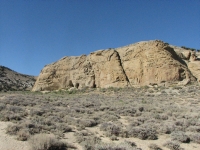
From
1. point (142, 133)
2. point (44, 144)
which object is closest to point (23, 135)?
point (44, 144)

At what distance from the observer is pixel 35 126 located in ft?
29.1

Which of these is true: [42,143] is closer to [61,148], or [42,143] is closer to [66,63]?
[61,148]

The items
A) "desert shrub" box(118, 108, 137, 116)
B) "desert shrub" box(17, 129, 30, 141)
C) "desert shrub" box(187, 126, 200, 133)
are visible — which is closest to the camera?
"desert shrub" box(17, 129, 30, 141)

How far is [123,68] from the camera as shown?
3878cm

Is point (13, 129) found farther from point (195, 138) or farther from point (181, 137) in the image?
point (195, 138)

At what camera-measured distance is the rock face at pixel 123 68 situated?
111 ft

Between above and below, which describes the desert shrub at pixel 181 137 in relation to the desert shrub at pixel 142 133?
below

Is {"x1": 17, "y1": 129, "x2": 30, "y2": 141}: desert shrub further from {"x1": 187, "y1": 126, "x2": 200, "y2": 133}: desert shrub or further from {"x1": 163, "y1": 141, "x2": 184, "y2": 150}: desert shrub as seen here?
{"x1": 187, "y1": 126, "x2": 200, "y2": 133}: desert shrub

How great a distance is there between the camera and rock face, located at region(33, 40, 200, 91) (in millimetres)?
33875

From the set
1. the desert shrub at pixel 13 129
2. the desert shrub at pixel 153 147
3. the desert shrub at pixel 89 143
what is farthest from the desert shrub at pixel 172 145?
the desert shrub at pixel 13 129

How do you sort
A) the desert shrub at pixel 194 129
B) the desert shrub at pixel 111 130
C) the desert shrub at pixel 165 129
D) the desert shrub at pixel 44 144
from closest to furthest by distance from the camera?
the desert shrub at pixel 44 144
the desert shrub at pixel 111 130
the desert shrub at pixel 165 129
the desert shrub at pixel 194 129

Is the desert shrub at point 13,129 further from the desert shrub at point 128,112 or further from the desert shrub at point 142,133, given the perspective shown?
the desert shrub at point 128,112

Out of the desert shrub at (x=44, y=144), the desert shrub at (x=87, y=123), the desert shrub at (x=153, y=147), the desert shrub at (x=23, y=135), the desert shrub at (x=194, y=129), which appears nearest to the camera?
the desert shrub at (x=44, y=144)

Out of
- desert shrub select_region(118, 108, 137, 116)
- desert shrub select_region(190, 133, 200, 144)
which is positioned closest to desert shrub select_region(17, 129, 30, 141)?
desert shrub select_region(190, 133, 200, 144)
